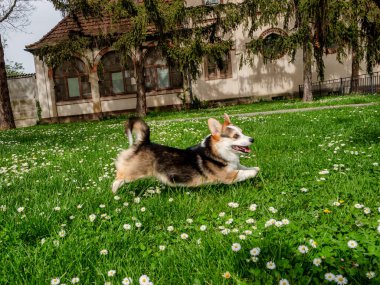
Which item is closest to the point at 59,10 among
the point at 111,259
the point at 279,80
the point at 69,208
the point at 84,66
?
the point at 84,66

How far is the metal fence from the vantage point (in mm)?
24844

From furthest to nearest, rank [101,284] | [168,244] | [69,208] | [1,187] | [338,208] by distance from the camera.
Result: [1,187] < [69,208] < [338,208] < [168,244] < [101,284]

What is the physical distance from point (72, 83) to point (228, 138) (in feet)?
85.3

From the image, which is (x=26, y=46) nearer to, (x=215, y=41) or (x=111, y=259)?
(x=215, y=41)

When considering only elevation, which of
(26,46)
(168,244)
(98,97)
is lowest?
(168,244)

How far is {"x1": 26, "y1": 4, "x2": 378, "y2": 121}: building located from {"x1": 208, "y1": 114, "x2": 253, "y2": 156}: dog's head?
22.4m

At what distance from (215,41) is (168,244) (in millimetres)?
18951

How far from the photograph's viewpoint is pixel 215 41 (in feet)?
66.5

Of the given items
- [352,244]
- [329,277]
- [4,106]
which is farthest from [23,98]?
[329,277]

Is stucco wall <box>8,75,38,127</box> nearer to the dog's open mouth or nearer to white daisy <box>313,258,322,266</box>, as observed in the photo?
the dog's open mouth

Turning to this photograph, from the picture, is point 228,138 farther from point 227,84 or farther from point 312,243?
point 227,84

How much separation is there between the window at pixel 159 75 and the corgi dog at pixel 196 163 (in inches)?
906

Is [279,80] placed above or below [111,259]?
above

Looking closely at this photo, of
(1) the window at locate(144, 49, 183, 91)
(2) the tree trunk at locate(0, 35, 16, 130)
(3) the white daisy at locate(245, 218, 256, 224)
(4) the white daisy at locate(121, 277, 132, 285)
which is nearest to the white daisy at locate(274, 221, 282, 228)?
(3) the white daisy at locate(245, 218, 256, 224)
